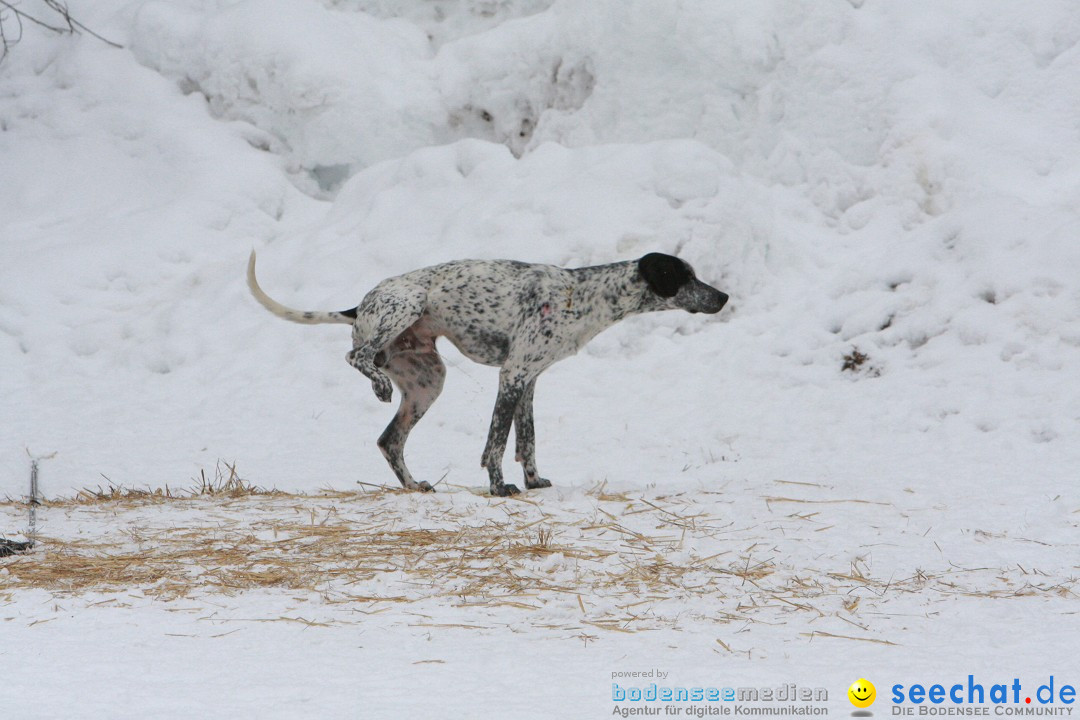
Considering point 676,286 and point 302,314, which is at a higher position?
point 676,286

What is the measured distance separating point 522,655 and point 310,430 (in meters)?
5.46

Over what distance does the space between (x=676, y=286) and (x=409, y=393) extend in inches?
63.9

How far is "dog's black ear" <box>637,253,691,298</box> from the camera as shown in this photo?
5766 millimetres

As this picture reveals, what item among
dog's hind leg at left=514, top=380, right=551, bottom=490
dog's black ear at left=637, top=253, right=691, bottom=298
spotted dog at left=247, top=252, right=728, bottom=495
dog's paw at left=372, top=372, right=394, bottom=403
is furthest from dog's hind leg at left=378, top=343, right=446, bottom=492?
dog's black ear at left=637, top=253, right=691, bottom=298

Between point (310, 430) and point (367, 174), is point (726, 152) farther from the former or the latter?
point (310, 430)

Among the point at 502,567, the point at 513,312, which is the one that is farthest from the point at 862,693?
the point at 513,312

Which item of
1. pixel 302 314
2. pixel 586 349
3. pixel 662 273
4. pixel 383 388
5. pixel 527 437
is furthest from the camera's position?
pixel 586 349

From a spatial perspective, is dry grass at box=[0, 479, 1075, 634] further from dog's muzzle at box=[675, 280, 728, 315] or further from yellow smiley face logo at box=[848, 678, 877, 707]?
dog's muzzle at box=[675, 280, 728, 315]

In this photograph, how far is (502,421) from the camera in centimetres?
575

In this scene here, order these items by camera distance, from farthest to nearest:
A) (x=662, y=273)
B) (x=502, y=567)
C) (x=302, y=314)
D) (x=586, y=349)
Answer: (x=586, y=349)
(x=302, y=314)
(x=662, y=273)
(x=502, y=567)

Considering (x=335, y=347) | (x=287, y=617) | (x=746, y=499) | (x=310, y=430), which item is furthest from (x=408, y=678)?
(x=335, y=347)

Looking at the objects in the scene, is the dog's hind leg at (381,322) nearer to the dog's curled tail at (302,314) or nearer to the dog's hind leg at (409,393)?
the dog's curled tail at (302,314)

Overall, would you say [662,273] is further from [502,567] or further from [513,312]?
[502,567]

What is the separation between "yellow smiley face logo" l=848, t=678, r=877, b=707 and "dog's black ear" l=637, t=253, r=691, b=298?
131 inches
